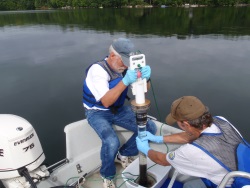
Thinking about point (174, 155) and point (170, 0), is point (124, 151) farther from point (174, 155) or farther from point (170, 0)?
point (170, 0)

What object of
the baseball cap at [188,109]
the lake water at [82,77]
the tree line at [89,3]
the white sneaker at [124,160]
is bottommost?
the lake water at [82,77]

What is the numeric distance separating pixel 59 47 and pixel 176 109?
567 inches

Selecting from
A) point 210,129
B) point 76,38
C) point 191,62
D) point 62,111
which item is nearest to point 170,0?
point 76,38

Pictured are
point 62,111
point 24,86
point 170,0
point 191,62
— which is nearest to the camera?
point 62,111

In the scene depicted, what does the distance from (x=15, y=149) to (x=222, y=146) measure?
2.02 metres

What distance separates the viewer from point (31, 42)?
1675 cm

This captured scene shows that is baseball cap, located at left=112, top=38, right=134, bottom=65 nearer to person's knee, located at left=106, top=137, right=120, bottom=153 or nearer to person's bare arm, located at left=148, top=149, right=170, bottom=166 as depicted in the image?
person's knee, located at left=106, top=137, right=120, bottom=153

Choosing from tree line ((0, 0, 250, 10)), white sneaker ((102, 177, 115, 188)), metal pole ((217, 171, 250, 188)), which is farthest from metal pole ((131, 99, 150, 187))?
tree line ((0, 0, 250, 10))

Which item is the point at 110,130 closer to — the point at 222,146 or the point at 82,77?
the point at 222,146

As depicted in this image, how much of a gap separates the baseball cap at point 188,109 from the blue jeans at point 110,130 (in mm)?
951

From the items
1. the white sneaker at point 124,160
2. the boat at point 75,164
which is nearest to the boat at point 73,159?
the boat at point 75,164

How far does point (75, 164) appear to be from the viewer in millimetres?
3195

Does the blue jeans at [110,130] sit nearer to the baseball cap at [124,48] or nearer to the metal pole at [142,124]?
the metal pole at [142,124]

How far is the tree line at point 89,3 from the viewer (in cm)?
6625
